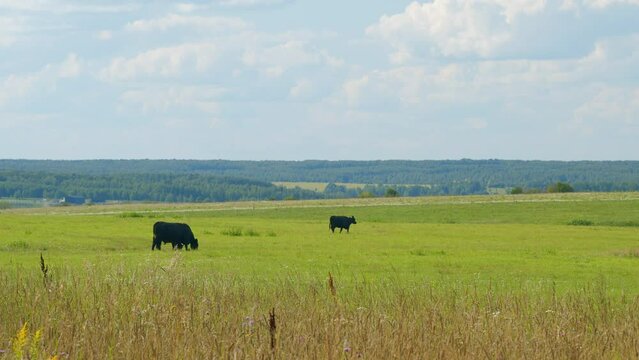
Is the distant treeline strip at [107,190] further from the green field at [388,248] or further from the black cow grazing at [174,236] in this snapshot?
the black cow grazing at [174,236]

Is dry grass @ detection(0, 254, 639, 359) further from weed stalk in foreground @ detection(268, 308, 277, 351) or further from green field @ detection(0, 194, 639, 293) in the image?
green field @ detection(0, 194, 639, 293)

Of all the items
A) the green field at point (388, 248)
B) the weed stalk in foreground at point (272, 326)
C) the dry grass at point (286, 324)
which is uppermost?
the weed stalk in foreground at point (272, 326)

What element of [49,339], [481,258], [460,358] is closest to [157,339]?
[49,339]

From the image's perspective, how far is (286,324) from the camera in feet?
30.6

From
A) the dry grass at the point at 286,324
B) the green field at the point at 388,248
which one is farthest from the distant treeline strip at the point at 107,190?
the dry grass at the point at 286,324

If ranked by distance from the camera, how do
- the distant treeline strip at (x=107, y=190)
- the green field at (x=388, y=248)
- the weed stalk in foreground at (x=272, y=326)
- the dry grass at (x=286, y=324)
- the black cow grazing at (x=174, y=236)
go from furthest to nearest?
the distant treeline strip at (x=107, y=190)
the black cow grazing at (x=174, y=236)
the green field at (x=388, y=248)
the dry grass at (x=286, y=324)
the weed stalk in foreground at (x=272, y=326)

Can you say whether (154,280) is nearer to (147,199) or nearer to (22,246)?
(22,246)

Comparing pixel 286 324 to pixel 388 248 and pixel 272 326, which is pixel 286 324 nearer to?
pixel 272 326

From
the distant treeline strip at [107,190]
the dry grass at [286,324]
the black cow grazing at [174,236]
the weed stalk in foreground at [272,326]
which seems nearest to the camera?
the weed stalk in foreground at [272,326]

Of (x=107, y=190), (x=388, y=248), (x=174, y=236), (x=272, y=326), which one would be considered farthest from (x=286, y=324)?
(x=107, y=190)

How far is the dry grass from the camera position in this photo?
8398 millimetres

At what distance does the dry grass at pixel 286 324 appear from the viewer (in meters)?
8.40

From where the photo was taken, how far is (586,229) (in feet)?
183

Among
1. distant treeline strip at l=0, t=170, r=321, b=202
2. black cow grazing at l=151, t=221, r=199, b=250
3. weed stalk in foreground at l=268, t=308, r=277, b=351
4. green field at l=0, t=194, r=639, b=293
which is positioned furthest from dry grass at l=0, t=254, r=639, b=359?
distant treeline strip at l=0, t=170, r=321, b=202
